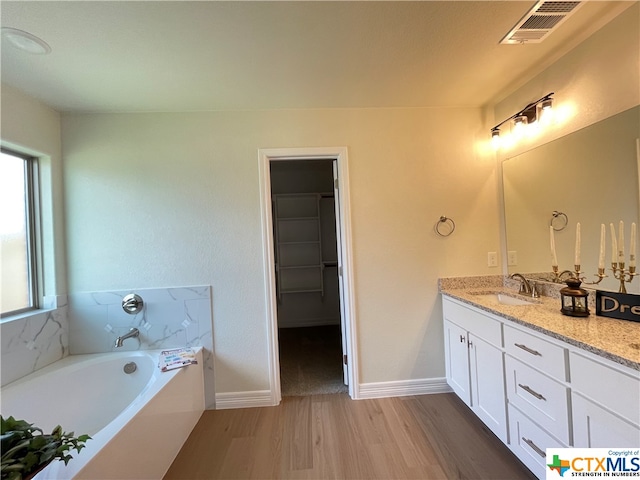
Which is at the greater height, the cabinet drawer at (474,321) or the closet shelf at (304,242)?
the closet shelf at (304,242)

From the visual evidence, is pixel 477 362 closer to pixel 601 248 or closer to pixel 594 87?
pixel 601 248

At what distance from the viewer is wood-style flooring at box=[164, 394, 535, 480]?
1523mm

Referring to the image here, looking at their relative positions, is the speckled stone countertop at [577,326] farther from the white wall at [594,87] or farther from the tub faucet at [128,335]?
the tub faucet at [128,335]

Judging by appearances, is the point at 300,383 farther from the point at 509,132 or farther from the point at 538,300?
the point at 509,132

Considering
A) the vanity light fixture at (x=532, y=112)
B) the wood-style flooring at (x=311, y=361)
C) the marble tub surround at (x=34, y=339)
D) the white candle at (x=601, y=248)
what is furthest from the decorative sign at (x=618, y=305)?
the marble tub surround at (x=34, y=339)

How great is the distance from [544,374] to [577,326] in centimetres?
27

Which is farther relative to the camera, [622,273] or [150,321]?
[150,321]

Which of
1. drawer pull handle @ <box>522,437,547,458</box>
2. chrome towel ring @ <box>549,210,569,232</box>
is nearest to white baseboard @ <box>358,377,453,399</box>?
drawer pull handle @ <box>522,437,547,458</box>

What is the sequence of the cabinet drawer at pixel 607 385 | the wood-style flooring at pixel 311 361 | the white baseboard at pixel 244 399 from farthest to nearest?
1. the wood-style flooring at pixel 311 361
2. the white baseboard at pixel 244 399
3. the cabinet drawer at pixel 607 385

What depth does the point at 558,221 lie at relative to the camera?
1786 mm

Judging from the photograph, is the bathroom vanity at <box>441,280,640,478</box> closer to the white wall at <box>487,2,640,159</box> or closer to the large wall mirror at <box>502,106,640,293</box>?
the large wall mirror at <box>502,106,640,293</box>

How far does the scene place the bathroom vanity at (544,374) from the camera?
0.99 metres

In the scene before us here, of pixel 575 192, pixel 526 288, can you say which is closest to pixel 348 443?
pixel 526 288

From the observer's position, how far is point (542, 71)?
1802 millimetres
